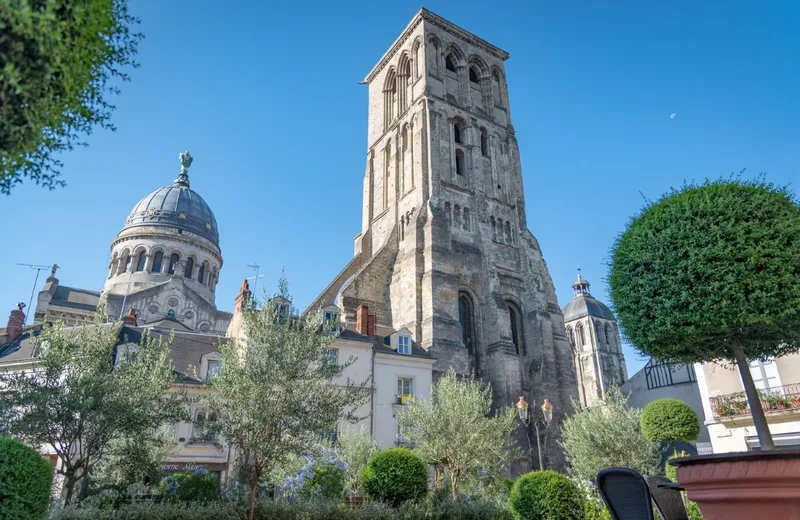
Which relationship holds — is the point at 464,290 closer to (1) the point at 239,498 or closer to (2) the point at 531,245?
(2) the point at 531,245

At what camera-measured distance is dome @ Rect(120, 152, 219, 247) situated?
47.1m

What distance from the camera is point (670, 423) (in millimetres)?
14789

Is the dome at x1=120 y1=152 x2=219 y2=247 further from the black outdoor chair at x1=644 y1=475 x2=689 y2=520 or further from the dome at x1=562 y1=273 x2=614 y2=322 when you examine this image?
the black outdoor chair at x1=644 y1=475 x2=689 y2=520

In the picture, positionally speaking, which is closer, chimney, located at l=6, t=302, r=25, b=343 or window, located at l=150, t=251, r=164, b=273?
chimney, located at l=6, t=302, r=25, b=343

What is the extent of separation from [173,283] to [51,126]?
40496 millimetres

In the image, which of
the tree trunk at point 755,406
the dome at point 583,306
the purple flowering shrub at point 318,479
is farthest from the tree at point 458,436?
the dome at point 583,306

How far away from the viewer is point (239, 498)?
12430 mm

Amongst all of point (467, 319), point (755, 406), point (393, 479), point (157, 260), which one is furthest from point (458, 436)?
point (157, 260)

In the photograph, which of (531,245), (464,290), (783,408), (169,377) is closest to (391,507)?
(169,377)

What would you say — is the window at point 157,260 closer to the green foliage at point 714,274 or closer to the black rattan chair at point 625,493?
the green foliage at point 714,274

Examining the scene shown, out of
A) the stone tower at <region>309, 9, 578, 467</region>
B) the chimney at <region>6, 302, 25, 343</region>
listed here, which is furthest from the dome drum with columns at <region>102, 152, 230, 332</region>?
the stone tower at <region>309, 9, 578, 467</region>

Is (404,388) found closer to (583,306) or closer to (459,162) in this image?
(459,162)

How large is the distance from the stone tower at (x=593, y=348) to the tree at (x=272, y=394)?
172 feet

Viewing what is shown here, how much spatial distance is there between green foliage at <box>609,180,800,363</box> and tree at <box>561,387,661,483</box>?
9363 mm
